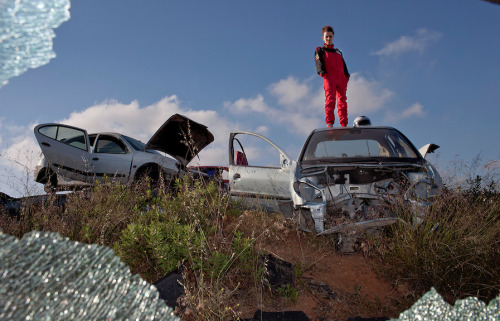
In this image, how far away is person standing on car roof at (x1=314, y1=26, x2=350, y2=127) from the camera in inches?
292

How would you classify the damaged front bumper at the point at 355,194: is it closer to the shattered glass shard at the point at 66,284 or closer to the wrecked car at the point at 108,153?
the wrecked car at the point at 108,153

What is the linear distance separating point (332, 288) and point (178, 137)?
518cm

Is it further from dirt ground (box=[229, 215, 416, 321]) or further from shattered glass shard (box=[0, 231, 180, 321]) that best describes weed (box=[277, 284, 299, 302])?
shattered glass shard (box=[0, 231, 180, 321])

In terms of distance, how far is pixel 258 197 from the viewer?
5.67m

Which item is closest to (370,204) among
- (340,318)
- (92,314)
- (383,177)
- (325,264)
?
(383,177)

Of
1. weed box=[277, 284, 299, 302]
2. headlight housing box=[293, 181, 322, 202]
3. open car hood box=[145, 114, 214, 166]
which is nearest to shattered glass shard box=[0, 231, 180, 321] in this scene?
weed box=[277, 284, 299, 302]

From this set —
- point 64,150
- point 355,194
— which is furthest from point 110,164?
point 355,194

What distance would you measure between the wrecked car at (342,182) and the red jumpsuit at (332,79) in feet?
5.60

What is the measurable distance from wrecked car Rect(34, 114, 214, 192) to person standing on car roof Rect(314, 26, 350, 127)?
2.68 m

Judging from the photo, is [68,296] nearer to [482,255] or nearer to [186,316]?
[186,316]

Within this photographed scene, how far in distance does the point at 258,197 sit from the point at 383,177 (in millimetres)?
1869

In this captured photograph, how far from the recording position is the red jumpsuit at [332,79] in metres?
7.42

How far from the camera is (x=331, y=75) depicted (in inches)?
297

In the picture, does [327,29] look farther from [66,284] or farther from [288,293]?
[66,284]
